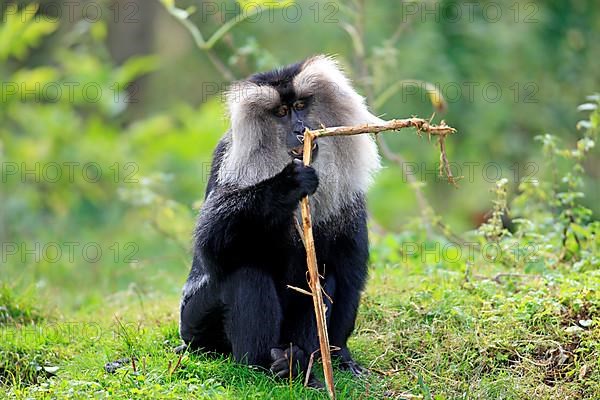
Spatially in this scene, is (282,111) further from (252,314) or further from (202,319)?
(202,319)

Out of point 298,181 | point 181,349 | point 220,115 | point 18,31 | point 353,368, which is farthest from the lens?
point 220,115

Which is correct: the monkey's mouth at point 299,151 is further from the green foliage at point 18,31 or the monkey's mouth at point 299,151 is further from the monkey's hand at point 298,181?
the green foliage at point 18,31

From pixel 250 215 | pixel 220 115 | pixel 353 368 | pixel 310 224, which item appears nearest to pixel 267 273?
pixel 250 215

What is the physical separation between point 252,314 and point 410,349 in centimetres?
104

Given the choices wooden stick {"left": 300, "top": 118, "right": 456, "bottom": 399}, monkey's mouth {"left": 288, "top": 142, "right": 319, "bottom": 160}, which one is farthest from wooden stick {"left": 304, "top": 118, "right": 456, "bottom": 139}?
monkey's mouth {"left": 288, "top": 142, "right": 319, "bottom": 160}

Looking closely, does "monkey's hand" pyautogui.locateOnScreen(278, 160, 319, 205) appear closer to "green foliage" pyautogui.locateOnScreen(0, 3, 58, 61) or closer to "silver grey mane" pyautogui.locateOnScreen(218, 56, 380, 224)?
"silver grey mane" pyautogui.locateOnScreen(218, 56, 380, 224)

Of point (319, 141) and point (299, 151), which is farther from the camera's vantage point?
point (319, 141)

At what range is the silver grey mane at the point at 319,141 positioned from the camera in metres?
4.62

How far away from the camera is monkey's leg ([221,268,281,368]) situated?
4.60m

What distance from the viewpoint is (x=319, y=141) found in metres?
4.70

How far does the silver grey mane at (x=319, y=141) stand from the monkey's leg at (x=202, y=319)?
63cm

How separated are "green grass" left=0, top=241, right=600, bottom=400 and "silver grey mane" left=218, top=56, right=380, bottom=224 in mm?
947

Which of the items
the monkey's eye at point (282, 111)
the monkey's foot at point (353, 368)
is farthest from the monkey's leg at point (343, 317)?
the monkey's eye at point (282, 111)

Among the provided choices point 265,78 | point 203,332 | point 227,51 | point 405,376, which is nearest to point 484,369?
point 405,376
